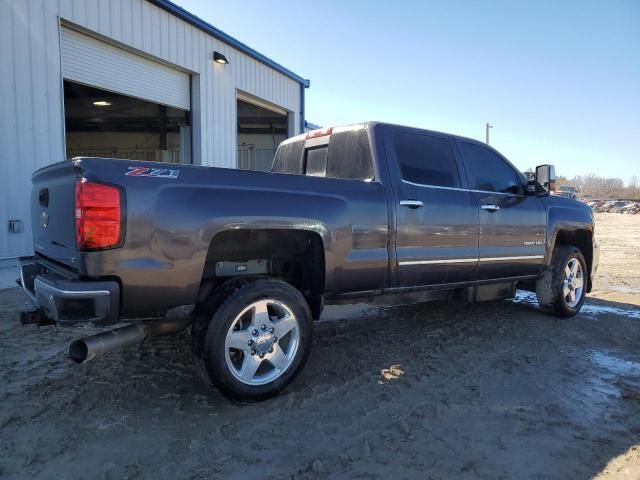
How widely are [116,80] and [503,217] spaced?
763 cm

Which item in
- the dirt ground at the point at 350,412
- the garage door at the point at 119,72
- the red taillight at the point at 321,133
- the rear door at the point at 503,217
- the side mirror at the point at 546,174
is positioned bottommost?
the dirt ground at the point at 350,412

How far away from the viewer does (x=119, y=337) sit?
3.07 m

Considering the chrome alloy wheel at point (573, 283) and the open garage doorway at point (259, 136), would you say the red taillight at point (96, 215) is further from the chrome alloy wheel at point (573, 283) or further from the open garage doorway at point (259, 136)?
the open garage doorway at point (259, 136)

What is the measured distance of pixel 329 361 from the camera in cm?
423

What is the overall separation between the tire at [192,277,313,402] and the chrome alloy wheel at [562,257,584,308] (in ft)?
12.3

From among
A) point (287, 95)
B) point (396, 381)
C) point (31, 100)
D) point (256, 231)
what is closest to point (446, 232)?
point (396, 381)

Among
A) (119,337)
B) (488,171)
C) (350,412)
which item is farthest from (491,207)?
(119,337)

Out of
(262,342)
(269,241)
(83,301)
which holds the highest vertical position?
(269,241)

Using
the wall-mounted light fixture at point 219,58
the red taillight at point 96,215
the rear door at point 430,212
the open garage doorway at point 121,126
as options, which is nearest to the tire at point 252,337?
the red taillight at point 96,215

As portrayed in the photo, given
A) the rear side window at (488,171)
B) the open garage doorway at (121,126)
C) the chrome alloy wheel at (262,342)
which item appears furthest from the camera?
A: the open garage doorway at (121,126)

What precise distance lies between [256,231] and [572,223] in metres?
4.22

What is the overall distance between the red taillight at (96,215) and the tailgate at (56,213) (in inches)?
5.9

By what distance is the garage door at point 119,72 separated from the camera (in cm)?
828

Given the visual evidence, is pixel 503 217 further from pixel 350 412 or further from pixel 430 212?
pixel 350 412
